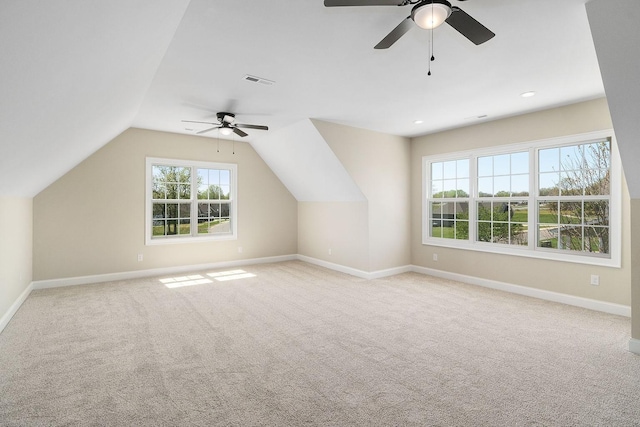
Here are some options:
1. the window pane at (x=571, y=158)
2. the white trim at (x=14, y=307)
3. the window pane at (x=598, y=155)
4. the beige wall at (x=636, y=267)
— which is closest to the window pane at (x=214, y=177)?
the white trim at (x=14, y=307)

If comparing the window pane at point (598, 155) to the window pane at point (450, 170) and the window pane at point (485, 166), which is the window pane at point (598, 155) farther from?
the window pane at point (450, 170)

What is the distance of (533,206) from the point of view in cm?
475

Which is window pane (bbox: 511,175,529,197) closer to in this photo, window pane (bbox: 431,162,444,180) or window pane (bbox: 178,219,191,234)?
window pane (bbox: 431,162,444,180)

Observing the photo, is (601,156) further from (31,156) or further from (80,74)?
(31,156)

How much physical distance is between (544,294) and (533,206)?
1.26 metres

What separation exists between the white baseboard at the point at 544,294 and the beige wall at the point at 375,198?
97 centimetres

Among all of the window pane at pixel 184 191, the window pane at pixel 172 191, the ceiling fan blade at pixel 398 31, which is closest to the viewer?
the ceiling fan blade at pixel 398 31

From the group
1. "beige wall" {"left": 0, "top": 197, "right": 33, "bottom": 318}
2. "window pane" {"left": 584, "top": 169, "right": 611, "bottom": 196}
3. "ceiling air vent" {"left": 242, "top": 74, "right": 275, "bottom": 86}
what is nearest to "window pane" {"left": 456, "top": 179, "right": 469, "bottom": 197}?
"window pane" {"left": 584, "top": 169, "right": 611, "bottom": 196}

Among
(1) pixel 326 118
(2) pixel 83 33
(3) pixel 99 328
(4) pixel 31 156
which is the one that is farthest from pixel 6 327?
(1) pixel 326 118

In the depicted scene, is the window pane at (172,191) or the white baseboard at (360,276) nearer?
the white baseboard at (360,276)

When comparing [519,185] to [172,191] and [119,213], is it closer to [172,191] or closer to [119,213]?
[172,191]

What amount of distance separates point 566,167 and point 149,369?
17.9ft

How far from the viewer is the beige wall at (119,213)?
16.9 ft

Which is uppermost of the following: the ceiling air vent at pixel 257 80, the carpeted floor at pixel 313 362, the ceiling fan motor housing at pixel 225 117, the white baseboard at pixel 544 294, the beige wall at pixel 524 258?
the ceiling air vent at pixel 257 80
